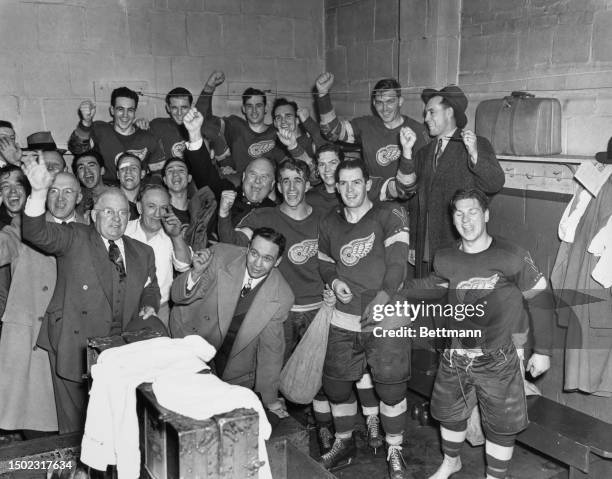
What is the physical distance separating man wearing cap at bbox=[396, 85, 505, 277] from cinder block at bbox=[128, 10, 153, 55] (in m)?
3.40

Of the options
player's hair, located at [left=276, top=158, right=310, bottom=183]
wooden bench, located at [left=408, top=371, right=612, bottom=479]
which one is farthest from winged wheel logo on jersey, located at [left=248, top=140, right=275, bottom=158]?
wooden bench, located at [left=408, top=371, right=612, bottom=479]

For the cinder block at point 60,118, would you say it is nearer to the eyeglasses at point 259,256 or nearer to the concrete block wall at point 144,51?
the concrete block wall at point 144,51

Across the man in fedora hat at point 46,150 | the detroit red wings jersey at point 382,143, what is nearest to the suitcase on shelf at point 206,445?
the man in fedora hat at point 46,150

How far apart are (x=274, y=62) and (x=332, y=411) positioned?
450 cm

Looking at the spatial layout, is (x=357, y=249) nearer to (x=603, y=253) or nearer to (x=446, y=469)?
(x=446, y=469)

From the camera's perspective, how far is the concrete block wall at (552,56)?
433 centimetres

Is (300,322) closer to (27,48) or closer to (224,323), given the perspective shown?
(224,323)

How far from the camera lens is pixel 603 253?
413cm

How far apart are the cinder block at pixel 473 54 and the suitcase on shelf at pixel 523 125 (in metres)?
0.49

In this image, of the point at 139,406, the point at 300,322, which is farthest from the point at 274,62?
the point at 139,406

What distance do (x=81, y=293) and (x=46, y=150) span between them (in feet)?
6.73

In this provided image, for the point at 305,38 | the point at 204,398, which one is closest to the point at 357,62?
the point at 305,38

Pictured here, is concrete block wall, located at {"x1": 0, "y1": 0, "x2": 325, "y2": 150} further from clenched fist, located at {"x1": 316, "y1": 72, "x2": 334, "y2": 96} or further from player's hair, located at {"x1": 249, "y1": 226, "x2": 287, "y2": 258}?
player's hair, located at {"x1": 249, "y1": 226, "x2": 287, "y2": 258}

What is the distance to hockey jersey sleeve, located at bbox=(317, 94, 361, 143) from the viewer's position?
5.48 meters
